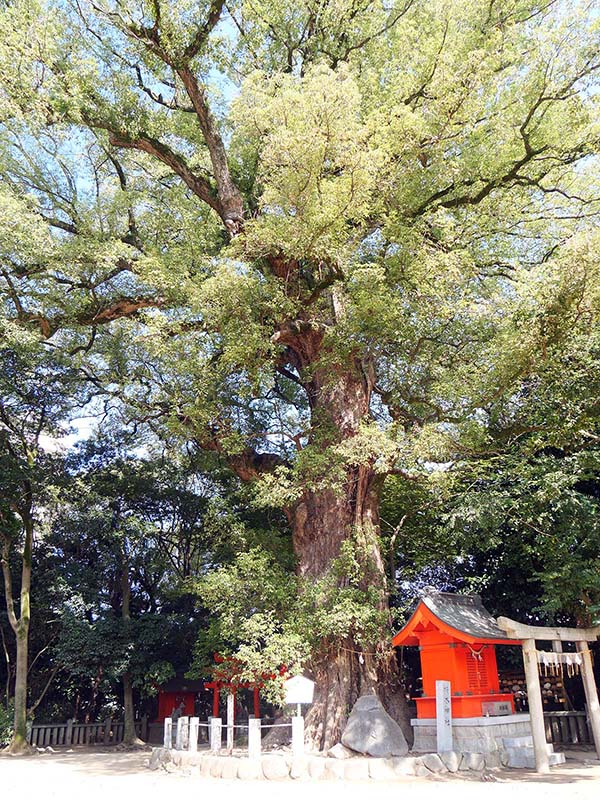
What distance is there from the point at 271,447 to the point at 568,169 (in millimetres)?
8384

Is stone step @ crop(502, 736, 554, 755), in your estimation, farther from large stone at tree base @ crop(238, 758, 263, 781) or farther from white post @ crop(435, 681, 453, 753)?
large stone at tree base @ crop(238, 758, 263, 781)

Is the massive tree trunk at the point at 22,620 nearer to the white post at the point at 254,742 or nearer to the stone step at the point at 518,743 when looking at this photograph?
the white post at the point at 254,742

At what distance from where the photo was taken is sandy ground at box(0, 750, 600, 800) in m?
6.42

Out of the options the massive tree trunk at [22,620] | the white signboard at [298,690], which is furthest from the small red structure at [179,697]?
the white signboard at [298,690]

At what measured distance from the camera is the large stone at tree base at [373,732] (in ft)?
27.1

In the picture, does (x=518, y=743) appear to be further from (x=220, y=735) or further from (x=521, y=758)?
(x=220, y=735)

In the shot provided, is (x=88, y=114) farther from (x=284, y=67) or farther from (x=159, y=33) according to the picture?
(x=284, y=67)

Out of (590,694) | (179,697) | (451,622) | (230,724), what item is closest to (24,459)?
(179,697)

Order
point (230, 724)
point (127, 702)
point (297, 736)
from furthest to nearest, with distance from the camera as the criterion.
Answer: point (127, 702), point (230, 724), point (297, 736)

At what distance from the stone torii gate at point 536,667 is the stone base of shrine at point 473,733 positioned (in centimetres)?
64

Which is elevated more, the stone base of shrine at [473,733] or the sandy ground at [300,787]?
the stone base of shrine at [473,733]

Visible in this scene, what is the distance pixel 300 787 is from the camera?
7223mm

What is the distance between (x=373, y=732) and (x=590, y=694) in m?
2.98

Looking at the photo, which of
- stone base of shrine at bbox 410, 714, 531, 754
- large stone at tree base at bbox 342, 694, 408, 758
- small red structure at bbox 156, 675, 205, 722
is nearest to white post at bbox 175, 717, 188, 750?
large stone at tree base at bbox 342, 694, 408, 758
